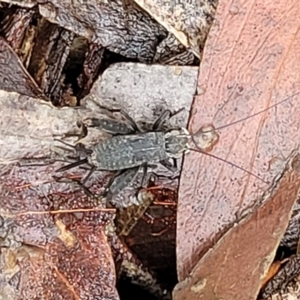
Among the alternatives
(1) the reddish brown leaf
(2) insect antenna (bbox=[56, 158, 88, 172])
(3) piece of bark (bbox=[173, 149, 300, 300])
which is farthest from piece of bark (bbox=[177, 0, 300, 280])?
(2) insect antenna (bbox=[56, 158, 88, 172])

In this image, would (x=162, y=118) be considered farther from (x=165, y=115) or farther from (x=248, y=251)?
(x=248, y=251)

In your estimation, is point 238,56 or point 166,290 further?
point 166,290

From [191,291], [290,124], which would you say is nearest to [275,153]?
[290,124]

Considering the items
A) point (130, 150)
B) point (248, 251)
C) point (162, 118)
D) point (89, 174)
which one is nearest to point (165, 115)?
point (162, 118)

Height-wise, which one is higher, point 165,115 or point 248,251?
point 165,115

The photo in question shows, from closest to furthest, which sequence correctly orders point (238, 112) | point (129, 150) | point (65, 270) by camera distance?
point (238, 112) → point (65, 270) → point (129, 150)

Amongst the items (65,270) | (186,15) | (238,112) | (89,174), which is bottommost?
(65,270)

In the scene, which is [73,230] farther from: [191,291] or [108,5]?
[108,5]

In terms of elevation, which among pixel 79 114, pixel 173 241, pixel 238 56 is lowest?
pixel 173 241
